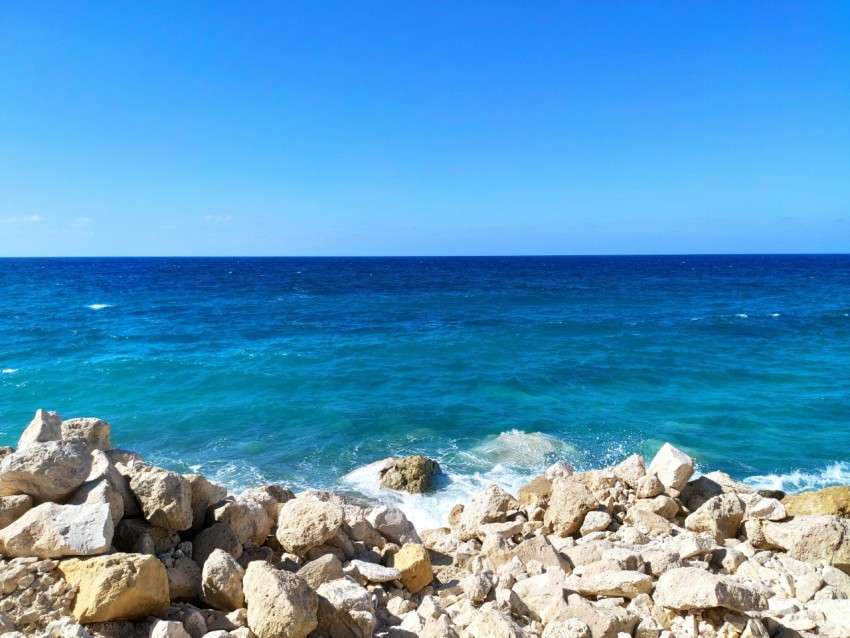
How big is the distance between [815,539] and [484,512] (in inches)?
166

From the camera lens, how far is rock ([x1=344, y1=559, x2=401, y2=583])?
6.05 meters

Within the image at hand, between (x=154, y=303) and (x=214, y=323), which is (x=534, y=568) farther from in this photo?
(x=154, y=303)

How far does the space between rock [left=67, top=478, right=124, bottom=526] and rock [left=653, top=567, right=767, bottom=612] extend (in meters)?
5.21

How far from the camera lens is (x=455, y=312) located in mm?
40469

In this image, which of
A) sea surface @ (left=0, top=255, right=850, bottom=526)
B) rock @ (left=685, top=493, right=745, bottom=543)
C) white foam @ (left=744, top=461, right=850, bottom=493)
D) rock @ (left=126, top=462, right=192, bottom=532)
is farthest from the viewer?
sea surface @ (left=0, top=255, right=850, bottom=526)

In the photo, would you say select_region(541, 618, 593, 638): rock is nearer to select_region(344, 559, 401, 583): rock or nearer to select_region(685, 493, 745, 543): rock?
select_region(344, 559, 401, 583): rock

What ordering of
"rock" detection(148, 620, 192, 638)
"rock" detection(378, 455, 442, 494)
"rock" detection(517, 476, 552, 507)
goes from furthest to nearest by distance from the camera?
"rock" detection(378, 455, 442, 494) → "rock" detection(517, 476, 552, 507) → "rock" detection(148, 620, 192, 638)

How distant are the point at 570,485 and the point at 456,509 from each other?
2625 mm

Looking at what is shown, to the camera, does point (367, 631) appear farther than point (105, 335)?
No

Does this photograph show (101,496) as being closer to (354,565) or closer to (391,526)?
(354,565)

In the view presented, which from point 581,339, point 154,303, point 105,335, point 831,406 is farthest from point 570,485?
point 154,303

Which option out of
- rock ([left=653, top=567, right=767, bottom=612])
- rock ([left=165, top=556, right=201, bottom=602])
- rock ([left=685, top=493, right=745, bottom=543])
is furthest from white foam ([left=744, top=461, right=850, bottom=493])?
rock ([left=165, top=556, right=201, bottom=602])

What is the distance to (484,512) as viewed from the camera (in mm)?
8648

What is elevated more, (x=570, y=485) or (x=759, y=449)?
(x=570, y=485)
